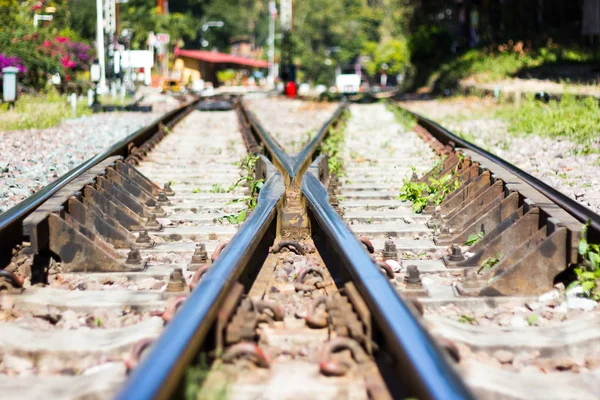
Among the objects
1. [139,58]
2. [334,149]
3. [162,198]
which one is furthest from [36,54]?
[162,198]

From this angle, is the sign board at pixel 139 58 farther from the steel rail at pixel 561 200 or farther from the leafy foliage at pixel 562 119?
the steel rail at pixel 561 200

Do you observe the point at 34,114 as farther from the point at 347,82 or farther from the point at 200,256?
the point at 347,82

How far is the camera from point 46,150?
9.62 metres

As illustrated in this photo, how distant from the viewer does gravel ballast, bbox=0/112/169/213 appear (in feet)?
22.6

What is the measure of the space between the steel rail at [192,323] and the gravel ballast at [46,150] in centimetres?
259

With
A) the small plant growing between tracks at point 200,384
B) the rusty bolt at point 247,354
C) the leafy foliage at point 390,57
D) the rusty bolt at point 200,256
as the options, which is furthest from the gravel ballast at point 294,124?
the leafy foliage at point 390,57

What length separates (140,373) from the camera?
6.86 ft

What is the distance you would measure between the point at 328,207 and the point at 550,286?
1376 mm

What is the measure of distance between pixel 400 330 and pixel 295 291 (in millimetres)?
1412

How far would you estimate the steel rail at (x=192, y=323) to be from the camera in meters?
2.06

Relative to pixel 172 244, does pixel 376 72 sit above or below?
above

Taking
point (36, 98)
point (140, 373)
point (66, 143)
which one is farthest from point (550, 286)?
point (36, 98)

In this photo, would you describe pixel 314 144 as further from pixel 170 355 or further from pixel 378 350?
pixel 170 355

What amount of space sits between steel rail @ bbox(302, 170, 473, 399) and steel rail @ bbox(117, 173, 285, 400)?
422 mm
